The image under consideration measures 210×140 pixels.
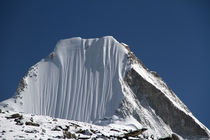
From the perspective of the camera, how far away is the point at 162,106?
2221 inches

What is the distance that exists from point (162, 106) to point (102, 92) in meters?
10.5

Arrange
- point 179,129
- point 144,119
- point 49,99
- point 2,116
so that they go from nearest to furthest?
point 2,116 < point 144,119 < point 179,129 < point 49,99

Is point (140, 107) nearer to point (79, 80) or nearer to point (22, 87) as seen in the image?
point (79, 80)

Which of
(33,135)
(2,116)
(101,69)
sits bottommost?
(33,135)

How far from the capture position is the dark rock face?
2162 inches

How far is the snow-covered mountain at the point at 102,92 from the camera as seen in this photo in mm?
53188

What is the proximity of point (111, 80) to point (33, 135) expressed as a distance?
1620 inches

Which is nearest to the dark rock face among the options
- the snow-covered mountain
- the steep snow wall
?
the snow-covered mountain

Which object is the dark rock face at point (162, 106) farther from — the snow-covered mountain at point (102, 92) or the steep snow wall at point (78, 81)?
the steep snow wall at point (78, 81)

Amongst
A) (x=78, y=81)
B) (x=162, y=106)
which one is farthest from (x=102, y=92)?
(x=162, y=106)

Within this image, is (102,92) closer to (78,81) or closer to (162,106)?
(78,81)

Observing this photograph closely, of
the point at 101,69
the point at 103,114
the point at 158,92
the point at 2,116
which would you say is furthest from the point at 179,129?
the point at 2,116

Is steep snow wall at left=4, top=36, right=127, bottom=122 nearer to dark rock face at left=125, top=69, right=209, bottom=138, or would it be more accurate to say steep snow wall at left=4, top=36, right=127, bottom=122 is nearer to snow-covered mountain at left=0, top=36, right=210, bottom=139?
snow-covered mountain at left=0, top=36, right=210, bottom=139

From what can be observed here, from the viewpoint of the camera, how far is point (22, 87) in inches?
2386
